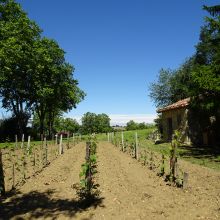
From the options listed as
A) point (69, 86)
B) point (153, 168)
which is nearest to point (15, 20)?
point (69, 86)

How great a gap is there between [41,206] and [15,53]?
2634 centimetres

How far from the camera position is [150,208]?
8461 mm

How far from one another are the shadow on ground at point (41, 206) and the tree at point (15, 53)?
23146 millimetres

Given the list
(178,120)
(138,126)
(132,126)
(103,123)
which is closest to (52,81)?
(178,120)

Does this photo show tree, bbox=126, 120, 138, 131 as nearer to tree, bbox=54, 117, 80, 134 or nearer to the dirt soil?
tree, bbox=54, 117, 80, 134

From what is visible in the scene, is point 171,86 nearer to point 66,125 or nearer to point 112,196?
point 112,196

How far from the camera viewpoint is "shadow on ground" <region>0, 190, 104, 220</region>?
328 inches

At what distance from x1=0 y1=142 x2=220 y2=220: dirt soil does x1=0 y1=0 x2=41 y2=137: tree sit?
21812 mm

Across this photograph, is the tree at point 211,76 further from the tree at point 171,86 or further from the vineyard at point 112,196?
the tree at point 171,86

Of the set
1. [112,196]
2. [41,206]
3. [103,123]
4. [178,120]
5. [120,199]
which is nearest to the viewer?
[41,206]

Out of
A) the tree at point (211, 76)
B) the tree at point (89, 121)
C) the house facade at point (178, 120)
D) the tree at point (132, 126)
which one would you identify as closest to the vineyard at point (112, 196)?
the tree at point (211, 76)

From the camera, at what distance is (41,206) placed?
9.07 meters

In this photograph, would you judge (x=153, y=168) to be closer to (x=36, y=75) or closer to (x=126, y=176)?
(x=126, y=176)

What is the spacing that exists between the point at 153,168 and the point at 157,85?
42.6m
